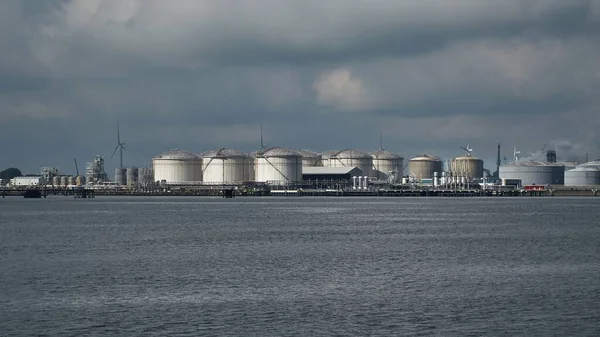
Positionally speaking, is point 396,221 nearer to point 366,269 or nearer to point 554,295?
point 366,269

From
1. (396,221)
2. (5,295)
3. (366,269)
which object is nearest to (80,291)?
(5,295)

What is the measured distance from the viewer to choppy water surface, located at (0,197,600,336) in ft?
128

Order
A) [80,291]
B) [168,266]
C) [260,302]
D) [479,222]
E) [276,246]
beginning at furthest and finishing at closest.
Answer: [479,222], [276,246], [168,266], [80,291], [260,302]

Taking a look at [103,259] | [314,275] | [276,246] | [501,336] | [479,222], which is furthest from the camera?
[479,222]

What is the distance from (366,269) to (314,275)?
14.2 ft

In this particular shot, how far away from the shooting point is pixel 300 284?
51.2 m

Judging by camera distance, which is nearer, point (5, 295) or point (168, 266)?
point (5, 295)

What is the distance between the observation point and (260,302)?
44.8 metres

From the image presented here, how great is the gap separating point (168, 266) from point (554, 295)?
24.4 m

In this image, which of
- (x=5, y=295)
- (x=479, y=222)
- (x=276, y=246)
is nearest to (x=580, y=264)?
(x=276, y=246)

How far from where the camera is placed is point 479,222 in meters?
A: 116

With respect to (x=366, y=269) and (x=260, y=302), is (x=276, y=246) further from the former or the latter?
(x=260, y=302)

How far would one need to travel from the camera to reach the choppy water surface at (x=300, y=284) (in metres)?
39.0

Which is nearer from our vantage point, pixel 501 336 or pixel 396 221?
pixel 501 336
